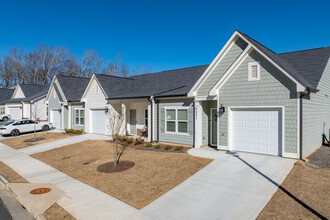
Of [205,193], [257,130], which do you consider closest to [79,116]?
[257,130]

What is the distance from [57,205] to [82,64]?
4991 centimetres

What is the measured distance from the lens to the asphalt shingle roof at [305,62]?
1075 centimetres

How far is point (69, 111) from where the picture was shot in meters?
22.8

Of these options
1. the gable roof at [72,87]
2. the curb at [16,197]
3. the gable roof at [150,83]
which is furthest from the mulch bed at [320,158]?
the gable roof at [72,87]

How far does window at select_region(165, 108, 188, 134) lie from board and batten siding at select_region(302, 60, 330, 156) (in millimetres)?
6306

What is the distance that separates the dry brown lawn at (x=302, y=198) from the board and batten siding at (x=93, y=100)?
15.2 metres

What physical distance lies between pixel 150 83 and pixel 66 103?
9.69 meters

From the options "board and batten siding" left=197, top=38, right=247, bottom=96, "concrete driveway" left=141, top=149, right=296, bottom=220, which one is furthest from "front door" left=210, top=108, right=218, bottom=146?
"concrete driveway" left=141, top=149, right=296, bottom=220

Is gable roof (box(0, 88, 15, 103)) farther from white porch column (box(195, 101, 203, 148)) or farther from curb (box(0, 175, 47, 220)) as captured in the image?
white porch column (box(195, 101, 203, 148))

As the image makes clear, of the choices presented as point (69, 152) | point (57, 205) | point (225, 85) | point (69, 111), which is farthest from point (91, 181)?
point (69, 111)

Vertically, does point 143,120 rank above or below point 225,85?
below

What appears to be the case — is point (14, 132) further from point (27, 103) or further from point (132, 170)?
point (132, 170)

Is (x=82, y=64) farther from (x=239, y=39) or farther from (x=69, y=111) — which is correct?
(x=239, y=39)

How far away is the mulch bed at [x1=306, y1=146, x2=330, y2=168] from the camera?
8977 mm
